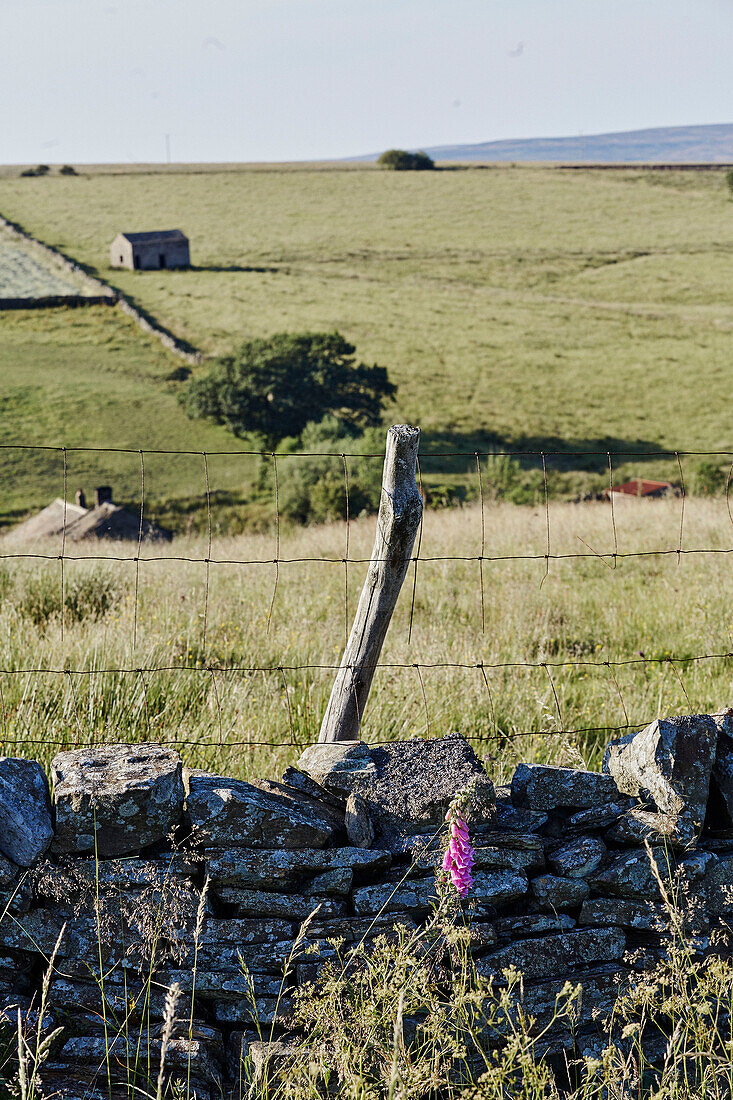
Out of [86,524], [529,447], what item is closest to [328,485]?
[86,524]

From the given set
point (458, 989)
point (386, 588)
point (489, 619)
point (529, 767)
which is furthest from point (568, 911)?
point (489, 619)

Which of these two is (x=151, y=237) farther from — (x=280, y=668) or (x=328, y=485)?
(x=280, y=668)

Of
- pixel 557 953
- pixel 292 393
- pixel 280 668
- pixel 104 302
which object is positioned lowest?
pixel 292 393

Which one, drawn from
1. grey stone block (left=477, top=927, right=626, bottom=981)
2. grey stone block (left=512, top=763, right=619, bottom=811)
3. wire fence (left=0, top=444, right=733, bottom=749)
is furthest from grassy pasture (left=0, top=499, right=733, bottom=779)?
grey stone block (left=477, top=927, right=626, bottom=981)

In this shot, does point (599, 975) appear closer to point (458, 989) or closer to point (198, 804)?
point (458, 989)

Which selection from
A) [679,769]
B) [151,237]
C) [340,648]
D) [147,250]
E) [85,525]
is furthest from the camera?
[151,237]

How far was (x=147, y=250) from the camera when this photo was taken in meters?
61.1

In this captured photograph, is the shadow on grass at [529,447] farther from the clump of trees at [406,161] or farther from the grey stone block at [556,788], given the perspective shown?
the clump of trees at [406,161]

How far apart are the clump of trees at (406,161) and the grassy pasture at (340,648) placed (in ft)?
325

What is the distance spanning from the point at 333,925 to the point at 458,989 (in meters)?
0.58

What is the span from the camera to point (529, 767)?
3551mm

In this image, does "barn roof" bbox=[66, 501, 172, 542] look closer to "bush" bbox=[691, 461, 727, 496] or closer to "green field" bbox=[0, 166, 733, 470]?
"bush" bbox=[691, 461, 727, 496]

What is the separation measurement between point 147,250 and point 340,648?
6052cm

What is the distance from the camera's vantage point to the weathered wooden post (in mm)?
3650
